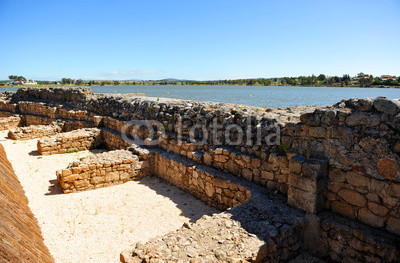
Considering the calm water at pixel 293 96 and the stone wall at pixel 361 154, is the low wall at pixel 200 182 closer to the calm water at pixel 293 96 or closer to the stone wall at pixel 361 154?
the stone wall at pixel 361 154

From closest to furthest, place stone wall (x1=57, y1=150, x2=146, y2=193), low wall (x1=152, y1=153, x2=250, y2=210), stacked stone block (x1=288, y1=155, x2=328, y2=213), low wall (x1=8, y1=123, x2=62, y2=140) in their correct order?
1. stacked stone block (x1=288, y1=155, x2=328, y2=213)
2. low wall (x1=152, y1=153, x2=250, y2=210)
3. stone wall (x1=57, y1=150, x2=146, y2=193)
4. low wall (x1=8, y1=123, x2=62, y2=140)

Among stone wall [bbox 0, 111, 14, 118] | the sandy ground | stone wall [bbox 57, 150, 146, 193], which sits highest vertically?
stone wall [bbox 0, 111, 14, 118]

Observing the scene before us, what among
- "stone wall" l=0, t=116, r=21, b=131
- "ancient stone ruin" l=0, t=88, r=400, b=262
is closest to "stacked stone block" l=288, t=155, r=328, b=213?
"ancient stone ruin" l=0, t=88, r=400, b=262

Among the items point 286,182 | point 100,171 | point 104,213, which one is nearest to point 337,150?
point 286,182

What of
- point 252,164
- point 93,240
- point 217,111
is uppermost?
point 217,111

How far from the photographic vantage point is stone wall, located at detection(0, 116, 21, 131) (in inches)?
687

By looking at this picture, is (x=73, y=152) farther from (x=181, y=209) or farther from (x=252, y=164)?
(x=252, y=164)

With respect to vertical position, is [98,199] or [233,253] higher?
[233,253]

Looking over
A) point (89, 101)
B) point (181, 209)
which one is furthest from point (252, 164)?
point (89, 101)

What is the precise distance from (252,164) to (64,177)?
18.8 ft

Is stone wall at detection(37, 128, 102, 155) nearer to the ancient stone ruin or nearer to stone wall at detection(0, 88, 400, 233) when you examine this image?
the ancient stone ruin

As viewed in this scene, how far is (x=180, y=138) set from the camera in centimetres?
845
